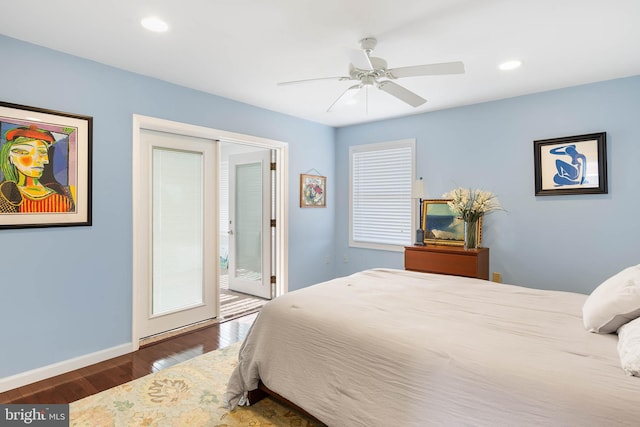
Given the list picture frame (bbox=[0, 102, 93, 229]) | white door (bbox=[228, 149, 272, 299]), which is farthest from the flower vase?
picture frame (bbox=[0, 102, 93, 229])

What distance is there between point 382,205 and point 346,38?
2.74m

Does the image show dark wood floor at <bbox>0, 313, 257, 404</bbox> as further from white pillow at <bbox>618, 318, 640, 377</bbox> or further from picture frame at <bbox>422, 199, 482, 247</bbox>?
white pillow at <bbox>618, 318, 640, 377</bbox>

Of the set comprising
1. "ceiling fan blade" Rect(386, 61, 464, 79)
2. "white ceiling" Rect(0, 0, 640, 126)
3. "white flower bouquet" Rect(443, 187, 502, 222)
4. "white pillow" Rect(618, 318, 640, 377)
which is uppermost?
"white ceiling" Rect(0, 0, 640, 126)

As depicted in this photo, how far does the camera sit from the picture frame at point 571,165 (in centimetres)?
326

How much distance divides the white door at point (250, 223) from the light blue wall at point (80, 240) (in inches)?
50.6

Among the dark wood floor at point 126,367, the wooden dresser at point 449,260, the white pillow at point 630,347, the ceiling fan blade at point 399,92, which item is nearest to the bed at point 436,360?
the white pillow at point 630,347

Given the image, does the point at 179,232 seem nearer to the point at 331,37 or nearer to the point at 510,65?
the point at 331,37

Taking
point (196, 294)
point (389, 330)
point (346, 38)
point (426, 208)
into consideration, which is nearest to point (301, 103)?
point (346, 38)

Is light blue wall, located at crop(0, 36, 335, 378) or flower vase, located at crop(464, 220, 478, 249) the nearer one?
light blue wall, located at crop(0, 36, 335, 378)

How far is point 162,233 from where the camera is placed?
11.5 ft

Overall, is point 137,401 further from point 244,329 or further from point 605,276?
point 605,276

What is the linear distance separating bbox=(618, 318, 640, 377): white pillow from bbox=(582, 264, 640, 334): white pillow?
5 cm

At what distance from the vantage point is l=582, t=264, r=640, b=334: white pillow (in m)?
1.50

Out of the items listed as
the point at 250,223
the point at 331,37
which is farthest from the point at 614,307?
the point at 250,223
